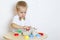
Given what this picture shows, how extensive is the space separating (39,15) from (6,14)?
317 millimetres

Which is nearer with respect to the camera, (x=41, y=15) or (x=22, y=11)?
(x=22, y=11)

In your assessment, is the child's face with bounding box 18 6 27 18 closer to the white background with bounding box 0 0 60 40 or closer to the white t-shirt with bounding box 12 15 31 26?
the white t-shirt with bounding box 12 15 31 26

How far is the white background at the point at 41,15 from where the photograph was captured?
62.7 inches

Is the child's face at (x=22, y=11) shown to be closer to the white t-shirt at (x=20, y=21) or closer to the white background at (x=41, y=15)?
the white t-shirt at (x=20, y=21)

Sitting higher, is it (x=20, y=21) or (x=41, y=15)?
(x=41, y=15)

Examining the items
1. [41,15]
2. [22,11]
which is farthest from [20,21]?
[41,15]

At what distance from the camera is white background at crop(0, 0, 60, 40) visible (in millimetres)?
1592

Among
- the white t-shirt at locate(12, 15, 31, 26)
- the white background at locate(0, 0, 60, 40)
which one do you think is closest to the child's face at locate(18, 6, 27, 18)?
the white t-shirt at locate(12, 15, 31, 26)

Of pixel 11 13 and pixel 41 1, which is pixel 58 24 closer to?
pixel 41 1

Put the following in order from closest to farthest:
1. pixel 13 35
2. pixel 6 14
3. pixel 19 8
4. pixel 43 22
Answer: pixel 13 35 → pixel 19 8 → pixel 6 14 → pixel 43 22

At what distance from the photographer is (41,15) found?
5.51 ft

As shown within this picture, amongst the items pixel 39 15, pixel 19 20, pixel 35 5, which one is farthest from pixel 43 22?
pixel 19 20

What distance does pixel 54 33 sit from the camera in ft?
5.73

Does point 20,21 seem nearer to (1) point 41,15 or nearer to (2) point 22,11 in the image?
(2) point 22,11
